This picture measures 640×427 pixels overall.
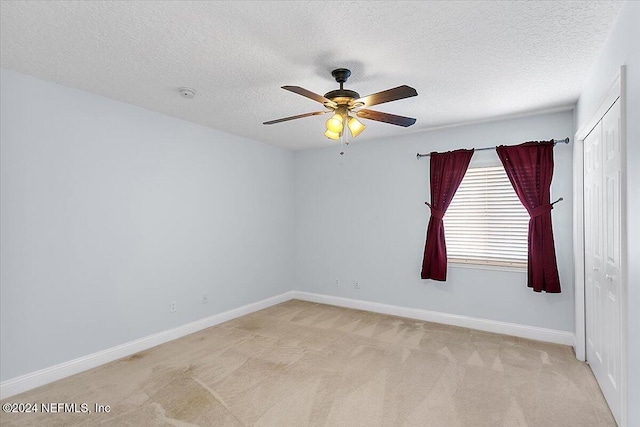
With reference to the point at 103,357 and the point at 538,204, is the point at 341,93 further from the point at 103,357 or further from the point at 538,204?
the point at 103,357

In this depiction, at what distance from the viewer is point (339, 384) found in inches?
110

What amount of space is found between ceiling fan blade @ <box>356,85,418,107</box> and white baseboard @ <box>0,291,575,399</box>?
3.09 m

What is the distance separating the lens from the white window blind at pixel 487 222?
3.89 meters

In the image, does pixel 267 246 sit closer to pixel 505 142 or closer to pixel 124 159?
pixel 124 159

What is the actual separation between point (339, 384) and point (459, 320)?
83.7 inches

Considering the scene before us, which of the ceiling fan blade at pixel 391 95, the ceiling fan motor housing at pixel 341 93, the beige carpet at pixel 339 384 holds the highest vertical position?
the ceiling fan motor housing at pixel 341 93

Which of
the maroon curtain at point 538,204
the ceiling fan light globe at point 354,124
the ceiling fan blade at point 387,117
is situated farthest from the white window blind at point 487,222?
the ceiling fan light globe at point 354,124

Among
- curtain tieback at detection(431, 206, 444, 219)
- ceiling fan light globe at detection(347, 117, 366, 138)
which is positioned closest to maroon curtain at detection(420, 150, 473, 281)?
curtain tieback at detection(431, 206, 444, 219)

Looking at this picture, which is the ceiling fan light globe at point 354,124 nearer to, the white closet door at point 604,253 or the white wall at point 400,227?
the white closet door at point 604,253

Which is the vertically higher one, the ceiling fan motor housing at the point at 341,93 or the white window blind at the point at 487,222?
the ceiling fan motor housing at the point at 341,93

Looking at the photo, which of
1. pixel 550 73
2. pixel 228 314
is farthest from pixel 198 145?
pixel 550 73

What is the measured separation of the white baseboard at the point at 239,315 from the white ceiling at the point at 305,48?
2.49 metres

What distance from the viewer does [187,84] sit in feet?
9.62

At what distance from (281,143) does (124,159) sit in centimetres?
232
